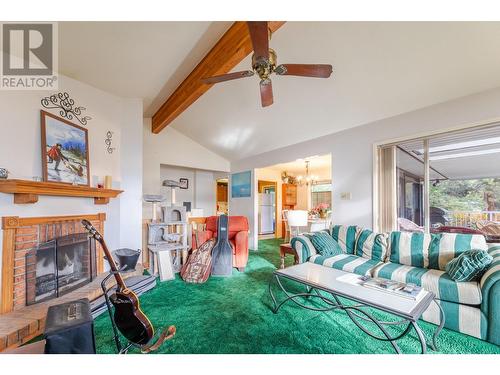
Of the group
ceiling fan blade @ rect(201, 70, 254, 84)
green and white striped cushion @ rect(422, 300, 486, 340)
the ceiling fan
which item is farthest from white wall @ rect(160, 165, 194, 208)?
green and white striped cushion @ rect(422, 300, 486, 340)

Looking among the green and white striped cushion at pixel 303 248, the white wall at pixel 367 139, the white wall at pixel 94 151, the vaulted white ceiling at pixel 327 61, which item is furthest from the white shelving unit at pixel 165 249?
the white wall at pixel 367 139

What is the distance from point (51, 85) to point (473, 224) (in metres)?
5.12

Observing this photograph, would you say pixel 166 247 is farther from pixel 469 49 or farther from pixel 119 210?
pixel 469 49

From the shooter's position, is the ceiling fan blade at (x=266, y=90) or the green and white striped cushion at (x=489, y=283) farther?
the ceiling fan blade at (x=266, y=90)

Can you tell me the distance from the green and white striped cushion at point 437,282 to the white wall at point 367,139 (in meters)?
1.00

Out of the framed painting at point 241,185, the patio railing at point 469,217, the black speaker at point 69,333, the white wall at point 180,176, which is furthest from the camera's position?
the white wall at point 180,176

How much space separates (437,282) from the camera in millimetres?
1959

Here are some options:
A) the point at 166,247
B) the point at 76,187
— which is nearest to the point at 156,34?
the point at 76,187

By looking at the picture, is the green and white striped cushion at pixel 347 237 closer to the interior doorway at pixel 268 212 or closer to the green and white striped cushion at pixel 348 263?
the green and white striped cushion at pixel 348 263

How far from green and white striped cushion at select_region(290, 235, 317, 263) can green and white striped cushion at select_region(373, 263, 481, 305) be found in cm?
79

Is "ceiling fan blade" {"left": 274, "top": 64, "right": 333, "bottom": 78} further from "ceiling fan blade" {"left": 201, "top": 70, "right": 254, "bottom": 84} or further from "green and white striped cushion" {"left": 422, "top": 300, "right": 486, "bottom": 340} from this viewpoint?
"green and white striped cushion" {"left": 422, "top": 300, "right": 486, "bottom": 340}

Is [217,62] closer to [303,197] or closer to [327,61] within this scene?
[327,61]

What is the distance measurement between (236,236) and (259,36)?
291 centimetres

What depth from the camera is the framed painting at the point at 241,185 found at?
550 centimetres
